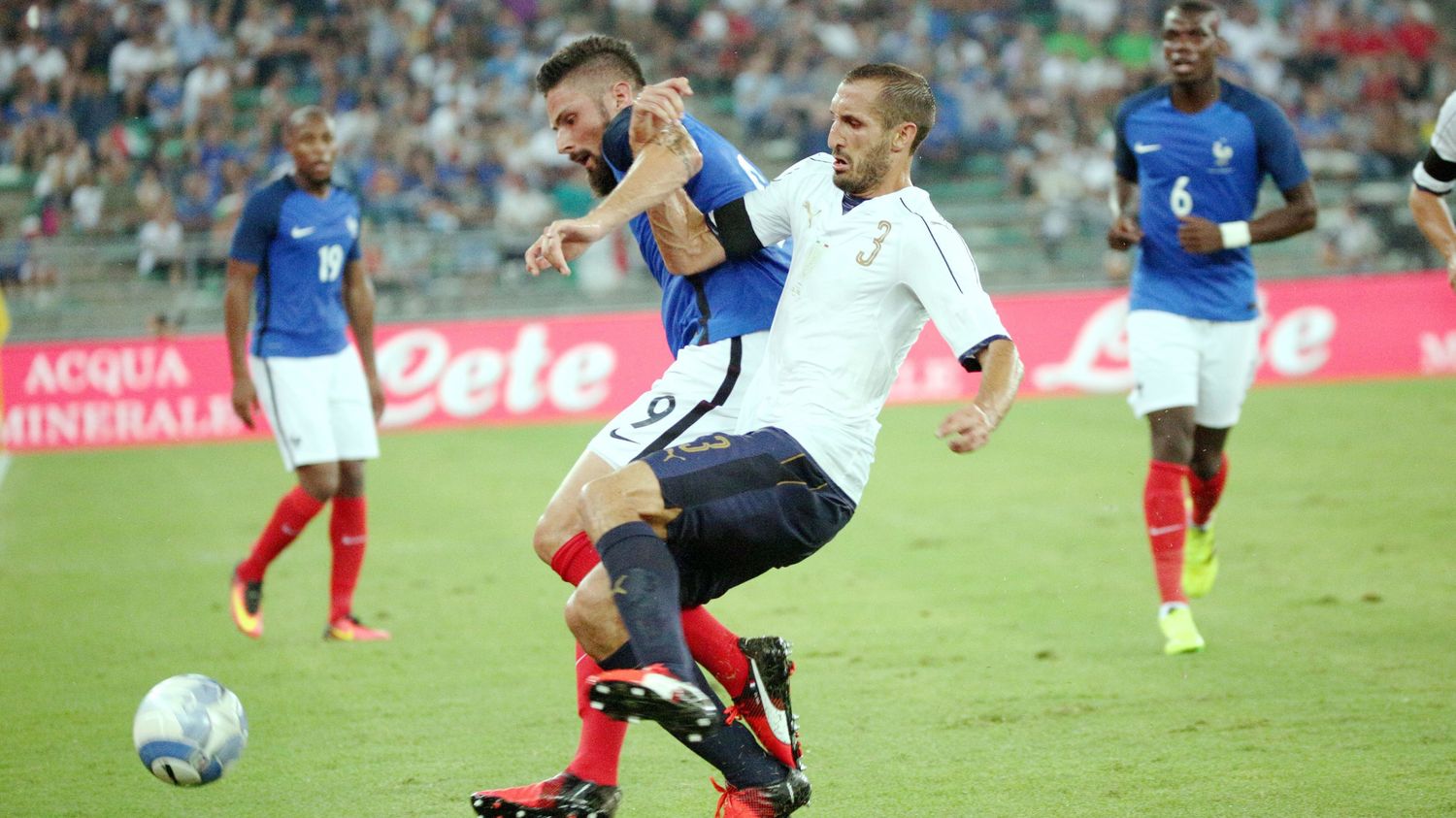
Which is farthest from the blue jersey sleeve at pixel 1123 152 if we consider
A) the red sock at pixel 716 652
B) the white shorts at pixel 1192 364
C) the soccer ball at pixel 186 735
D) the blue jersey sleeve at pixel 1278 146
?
the soccer ball at pixel 186 735

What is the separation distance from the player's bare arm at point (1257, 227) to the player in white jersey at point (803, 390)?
2596 mm

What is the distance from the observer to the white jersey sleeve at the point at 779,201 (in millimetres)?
4336

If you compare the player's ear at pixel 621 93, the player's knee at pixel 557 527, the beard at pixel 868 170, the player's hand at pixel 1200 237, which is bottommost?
the player's knee at pixel 557 527

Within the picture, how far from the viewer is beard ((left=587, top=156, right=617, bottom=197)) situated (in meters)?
4.61

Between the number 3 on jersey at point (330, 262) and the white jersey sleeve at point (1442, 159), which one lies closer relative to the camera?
the white jersey sleeve at point (1442, 159)

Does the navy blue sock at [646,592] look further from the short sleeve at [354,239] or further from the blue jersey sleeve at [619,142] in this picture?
the short sleeve at [354,239]

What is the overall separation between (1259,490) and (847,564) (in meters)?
3.47

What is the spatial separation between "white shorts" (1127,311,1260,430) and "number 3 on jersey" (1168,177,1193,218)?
0.47 m

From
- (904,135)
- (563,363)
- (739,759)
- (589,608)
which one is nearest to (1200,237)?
(904,135)

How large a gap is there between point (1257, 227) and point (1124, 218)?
1.86 ft

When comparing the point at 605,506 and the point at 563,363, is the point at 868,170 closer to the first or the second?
the point at 605,506

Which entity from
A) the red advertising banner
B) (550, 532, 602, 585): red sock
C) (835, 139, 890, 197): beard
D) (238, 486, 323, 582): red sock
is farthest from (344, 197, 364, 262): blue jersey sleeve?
the red advertising banner

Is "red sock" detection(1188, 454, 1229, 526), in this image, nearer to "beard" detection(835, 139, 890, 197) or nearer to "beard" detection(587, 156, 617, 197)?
"beard" detection(835, 139, 890, 197)

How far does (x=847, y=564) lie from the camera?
837 centimetres
